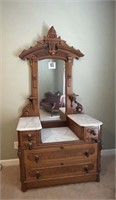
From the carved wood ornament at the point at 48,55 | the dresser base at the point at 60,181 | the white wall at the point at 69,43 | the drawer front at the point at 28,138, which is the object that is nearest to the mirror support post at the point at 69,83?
the carved wood ornament at the point at 48,55

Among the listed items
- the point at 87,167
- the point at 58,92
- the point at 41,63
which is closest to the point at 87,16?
the point at 41,63

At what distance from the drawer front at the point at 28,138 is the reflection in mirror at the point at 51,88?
65cm

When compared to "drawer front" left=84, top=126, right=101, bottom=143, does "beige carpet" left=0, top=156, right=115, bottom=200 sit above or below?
below

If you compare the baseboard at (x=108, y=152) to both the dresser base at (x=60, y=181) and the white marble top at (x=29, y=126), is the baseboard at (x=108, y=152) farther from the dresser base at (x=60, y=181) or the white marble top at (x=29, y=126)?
the white marble top at (x=29, y=126)

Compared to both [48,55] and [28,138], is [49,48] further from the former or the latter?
[28,138]

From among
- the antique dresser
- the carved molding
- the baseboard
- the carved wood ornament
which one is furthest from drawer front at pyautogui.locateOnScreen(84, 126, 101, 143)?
the carved molding

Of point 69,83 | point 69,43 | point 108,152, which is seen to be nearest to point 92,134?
Result: point 69,83

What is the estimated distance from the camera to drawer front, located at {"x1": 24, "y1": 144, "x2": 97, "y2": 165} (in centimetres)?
213

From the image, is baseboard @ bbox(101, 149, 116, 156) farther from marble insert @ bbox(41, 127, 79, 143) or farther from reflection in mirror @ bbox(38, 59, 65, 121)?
reflection in mirror @ bbox(38, 59, 65, 121)

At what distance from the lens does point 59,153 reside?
218cm

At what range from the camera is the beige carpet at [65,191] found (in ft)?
6.74

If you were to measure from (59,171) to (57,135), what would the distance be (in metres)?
0.43

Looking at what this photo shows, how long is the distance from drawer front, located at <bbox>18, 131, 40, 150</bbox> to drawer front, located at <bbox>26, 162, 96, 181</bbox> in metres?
0.29

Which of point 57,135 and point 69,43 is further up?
point 69,43
